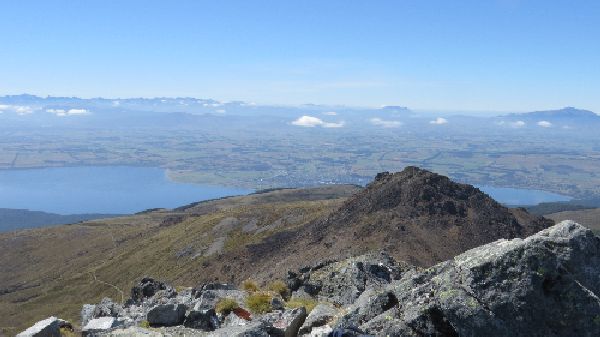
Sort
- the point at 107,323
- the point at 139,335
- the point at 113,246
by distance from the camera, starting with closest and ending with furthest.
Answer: the point at 139,335 < the point at 107,323 < the point at 113,246

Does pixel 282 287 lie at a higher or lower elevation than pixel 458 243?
higher

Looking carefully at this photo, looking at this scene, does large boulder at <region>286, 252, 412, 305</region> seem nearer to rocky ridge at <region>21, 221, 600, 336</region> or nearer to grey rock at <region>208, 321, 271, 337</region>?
rocky ridge at <region>21, 221, 600, 336</region>

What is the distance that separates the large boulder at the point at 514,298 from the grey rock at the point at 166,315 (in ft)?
32.5

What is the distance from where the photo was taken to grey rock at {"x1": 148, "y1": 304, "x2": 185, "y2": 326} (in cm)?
1994

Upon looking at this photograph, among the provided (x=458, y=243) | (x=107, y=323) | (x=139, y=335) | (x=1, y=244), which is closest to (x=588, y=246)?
(x=139, y=335)

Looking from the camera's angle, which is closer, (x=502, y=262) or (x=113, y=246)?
(x=502, y=262)

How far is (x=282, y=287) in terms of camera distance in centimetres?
3234

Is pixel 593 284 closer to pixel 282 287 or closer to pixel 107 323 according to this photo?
pixel 107 323

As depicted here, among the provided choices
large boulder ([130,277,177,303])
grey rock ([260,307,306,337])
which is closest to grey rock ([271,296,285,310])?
grey rock ([260,307,306,337])

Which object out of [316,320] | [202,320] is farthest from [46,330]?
[316,320]

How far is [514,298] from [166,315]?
530 inches

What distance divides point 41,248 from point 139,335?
607ft

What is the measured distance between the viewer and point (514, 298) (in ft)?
39.1

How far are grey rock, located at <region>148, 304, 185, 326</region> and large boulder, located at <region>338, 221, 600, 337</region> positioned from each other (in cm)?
990
